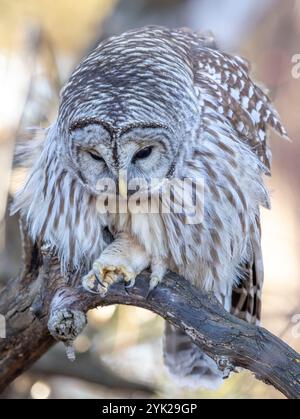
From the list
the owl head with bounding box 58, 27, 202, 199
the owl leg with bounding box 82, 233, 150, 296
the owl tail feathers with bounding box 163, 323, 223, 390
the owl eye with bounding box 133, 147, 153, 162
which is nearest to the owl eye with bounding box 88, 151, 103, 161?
the owl head with bounding box 58, 27, 202, 199

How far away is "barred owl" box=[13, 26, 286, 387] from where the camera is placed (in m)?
2.96

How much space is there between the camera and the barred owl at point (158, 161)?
296cm

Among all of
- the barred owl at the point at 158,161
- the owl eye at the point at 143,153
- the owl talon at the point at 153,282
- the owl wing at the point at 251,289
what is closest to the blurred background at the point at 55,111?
the owl wing at the point at 251,289

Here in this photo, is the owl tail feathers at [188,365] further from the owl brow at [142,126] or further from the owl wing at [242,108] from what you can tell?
the owl brow at [142,126]

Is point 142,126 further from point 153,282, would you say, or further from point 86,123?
point 153,282

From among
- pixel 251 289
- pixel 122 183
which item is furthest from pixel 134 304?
pixel 251 289

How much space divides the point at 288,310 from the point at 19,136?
1.35 m

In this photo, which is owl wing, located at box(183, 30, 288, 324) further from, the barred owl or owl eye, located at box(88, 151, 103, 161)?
owl eye, located at box(88, 151, 103, 161)

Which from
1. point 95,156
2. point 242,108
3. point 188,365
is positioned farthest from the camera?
point 188,365

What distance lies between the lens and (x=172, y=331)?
395 cm

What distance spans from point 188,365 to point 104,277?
40.4 inches

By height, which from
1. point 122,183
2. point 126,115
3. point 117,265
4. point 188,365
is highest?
point 126,115

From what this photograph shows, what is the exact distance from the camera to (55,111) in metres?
4.00
